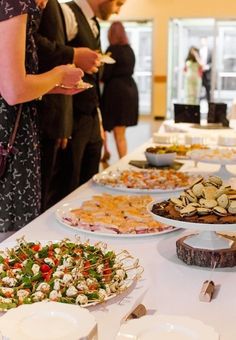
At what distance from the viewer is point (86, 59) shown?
8.14 ft

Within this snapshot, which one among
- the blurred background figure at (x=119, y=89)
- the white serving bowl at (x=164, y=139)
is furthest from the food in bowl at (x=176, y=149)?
the blurred background figure at (x=119, y=89)

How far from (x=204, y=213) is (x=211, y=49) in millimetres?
9916

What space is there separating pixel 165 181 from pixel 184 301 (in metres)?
0.97

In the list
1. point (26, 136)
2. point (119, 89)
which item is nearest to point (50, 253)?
point (26, 136)

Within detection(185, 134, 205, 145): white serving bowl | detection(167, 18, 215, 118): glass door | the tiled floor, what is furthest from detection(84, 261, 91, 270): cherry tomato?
detection(167, 18, 215, 118): glass door

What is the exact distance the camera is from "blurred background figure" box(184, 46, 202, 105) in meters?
10.6

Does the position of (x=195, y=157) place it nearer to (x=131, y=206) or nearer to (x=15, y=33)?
(x=131, y=206)

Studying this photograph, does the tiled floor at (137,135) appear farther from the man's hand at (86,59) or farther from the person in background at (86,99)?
the man's hand at (86,59)

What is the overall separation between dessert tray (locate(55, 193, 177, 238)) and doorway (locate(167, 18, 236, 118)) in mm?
8914

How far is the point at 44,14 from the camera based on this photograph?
98.5 inches

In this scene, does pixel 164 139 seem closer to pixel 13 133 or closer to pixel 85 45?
pixel 85 45

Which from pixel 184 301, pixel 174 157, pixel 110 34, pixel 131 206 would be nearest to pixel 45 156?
pixel 174 157

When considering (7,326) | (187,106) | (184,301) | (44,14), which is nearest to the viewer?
(7,326)

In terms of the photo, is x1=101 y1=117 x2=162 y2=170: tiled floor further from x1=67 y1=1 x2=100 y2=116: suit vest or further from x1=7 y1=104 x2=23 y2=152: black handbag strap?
x1=7 y1=104 x2=23 y2=152: black handbag strap
